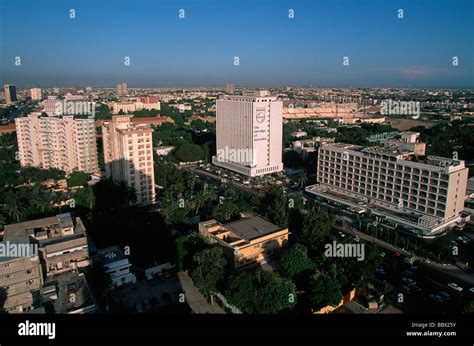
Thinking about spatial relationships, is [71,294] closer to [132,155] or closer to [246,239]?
[246,239]

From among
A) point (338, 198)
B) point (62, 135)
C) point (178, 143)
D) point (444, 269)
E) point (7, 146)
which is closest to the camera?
point (444, 269)

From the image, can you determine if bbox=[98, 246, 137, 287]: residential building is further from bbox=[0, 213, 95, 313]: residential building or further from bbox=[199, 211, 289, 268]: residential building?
bbox=[199, 211, 289, 268]: residential building

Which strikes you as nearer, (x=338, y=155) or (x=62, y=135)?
(x=338, y=155)

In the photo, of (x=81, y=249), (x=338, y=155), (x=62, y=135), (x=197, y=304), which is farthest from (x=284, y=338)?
(x=62, y=135)

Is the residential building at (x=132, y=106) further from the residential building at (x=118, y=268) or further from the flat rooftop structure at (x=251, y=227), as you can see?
the residential building at (x=118, y=268)

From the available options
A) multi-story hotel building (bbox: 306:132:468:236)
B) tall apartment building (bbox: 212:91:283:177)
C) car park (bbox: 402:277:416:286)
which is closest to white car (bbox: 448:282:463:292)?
car park (bbox: 402:277:416:286)

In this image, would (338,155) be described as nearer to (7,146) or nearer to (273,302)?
(273,302)
